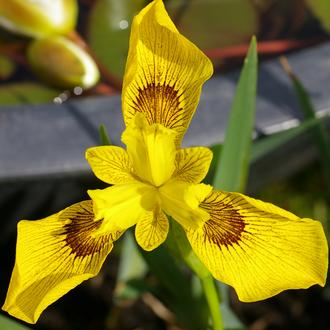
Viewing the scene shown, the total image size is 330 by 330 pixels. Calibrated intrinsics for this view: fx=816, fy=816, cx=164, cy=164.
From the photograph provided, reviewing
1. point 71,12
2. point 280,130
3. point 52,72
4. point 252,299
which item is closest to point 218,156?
point 280,130

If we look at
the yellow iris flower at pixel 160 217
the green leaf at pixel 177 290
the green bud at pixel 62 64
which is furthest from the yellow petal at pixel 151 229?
the green bud at pixel 62 64

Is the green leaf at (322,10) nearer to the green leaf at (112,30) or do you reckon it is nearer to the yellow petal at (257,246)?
the green leaf at (112,30)

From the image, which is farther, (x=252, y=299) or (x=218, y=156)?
(x=218, y=156)

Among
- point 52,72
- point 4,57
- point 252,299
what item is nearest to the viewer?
point 252,299

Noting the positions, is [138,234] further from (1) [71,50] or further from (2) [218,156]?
(1) [71,50]

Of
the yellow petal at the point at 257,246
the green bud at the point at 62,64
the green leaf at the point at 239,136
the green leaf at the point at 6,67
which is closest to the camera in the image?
the yellow petal at the point at 257,246
